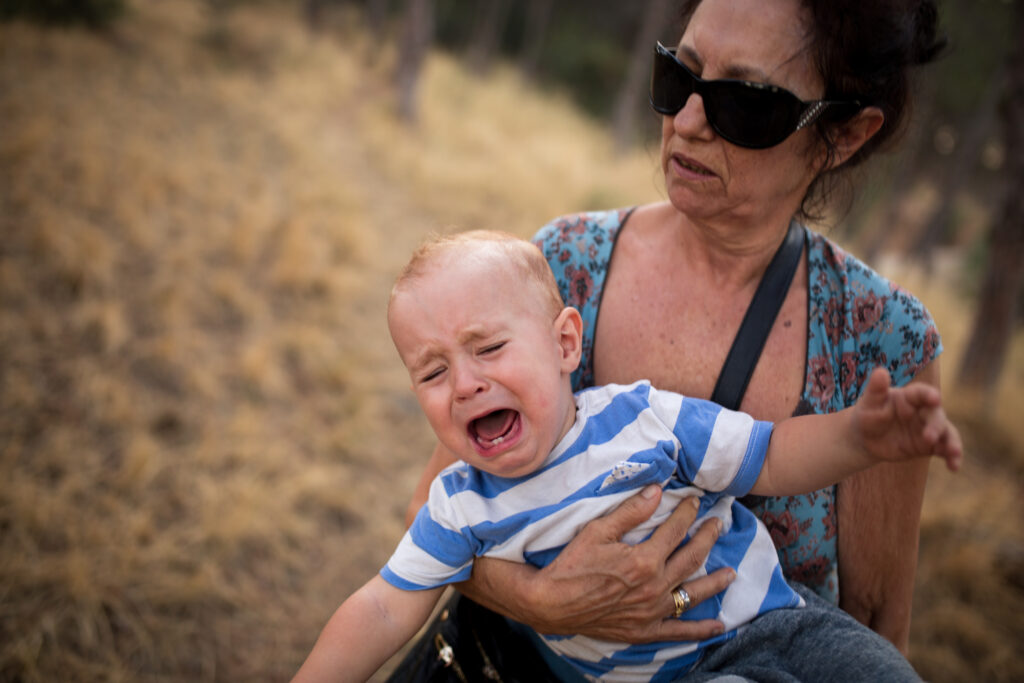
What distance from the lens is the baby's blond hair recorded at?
1405 millimetres

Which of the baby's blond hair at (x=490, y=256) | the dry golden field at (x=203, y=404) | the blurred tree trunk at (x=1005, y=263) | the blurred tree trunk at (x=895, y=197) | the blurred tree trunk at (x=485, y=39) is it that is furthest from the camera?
the blurred tree trunk at (x=485, y=39)

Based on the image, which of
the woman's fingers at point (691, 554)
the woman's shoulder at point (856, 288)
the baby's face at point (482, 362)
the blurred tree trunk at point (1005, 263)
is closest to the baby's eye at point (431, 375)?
the baby's face at point (482, 362)

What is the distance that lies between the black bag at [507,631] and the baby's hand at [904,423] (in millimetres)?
449

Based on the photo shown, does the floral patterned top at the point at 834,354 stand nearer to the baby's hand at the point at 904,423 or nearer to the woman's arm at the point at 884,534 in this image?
the woman's arm at the point at 884,534

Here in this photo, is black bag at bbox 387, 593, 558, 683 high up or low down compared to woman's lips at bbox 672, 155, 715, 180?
down

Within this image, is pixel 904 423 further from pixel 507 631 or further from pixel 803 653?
pixel 507 631

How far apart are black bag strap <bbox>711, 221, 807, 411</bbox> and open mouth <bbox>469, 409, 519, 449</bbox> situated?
1.76 feet

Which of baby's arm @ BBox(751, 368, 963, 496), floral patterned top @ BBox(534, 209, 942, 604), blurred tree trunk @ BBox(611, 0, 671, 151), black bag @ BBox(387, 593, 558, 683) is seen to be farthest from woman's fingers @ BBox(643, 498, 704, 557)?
blurred tree trunk @ BBox(611, 0, 671, 151)

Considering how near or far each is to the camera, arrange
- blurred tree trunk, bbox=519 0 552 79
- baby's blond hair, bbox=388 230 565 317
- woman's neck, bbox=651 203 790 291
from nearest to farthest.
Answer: baby's blond hair, bbox=388 230 565 317 → woman's neck, bbox=651 203 790 291 → blurred tree trunk, bbox=519 0 552 79

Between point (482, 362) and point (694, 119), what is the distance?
0.78 m

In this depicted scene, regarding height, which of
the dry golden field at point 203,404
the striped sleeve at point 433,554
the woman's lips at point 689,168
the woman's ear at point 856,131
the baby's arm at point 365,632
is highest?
the woman's ear at point 856,131

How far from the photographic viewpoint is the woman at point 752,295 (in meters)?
1.36

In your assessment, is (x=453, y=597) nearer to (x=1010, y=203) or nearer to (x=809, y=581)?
(x=809, y=581)

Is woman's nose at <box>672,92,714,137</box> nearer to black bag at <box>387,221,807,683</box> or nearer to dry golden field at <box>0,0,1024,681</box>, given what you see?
black bag at <box>387,221,807,683</box>
